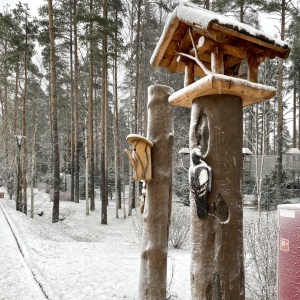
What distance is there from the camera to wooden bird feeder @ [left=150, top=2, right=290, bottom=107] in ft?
7.64

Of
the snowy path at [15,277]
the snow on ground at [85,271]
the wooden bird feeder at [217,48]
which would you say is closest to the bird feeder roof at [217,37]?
the wooden bird feeder at [217,48]

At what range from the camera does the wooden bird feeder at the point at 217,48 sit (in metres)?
2.33

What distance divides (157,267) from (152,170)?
4.12 feet

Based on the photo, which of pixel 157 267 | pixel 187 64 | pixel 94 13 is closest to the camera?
pixel 187 64

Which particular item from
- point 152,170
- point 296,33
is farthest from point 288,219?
point 296,33

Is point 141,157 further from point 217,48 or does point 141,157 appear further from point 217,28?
point 217,28

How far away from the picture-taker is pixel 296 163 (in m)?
21.5

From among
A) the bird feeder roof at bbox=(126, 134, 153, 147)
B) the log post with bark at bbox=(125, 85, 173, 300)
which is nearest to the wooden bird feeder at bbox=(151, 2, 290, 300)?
the bird feeder roof at bbox=(126, 134, 153, 147)

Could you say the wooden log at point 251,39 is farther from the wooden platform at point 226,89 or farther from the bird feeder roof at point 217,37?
the wooden platform at point 226,89

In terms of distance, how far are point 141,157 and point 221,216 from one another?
1692 mm

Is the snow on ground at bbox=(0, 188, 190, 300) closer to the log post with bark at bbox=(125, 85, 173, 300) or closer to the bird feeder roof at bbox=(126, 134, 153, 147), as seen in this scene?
the log post with bark at bbox=(125, 85, 173, 300)

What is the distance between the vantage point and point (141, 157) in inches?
152

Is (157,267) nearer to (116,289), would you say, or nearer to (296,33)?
(116,289)

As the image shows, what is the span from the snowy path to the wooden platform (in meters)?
3.94
